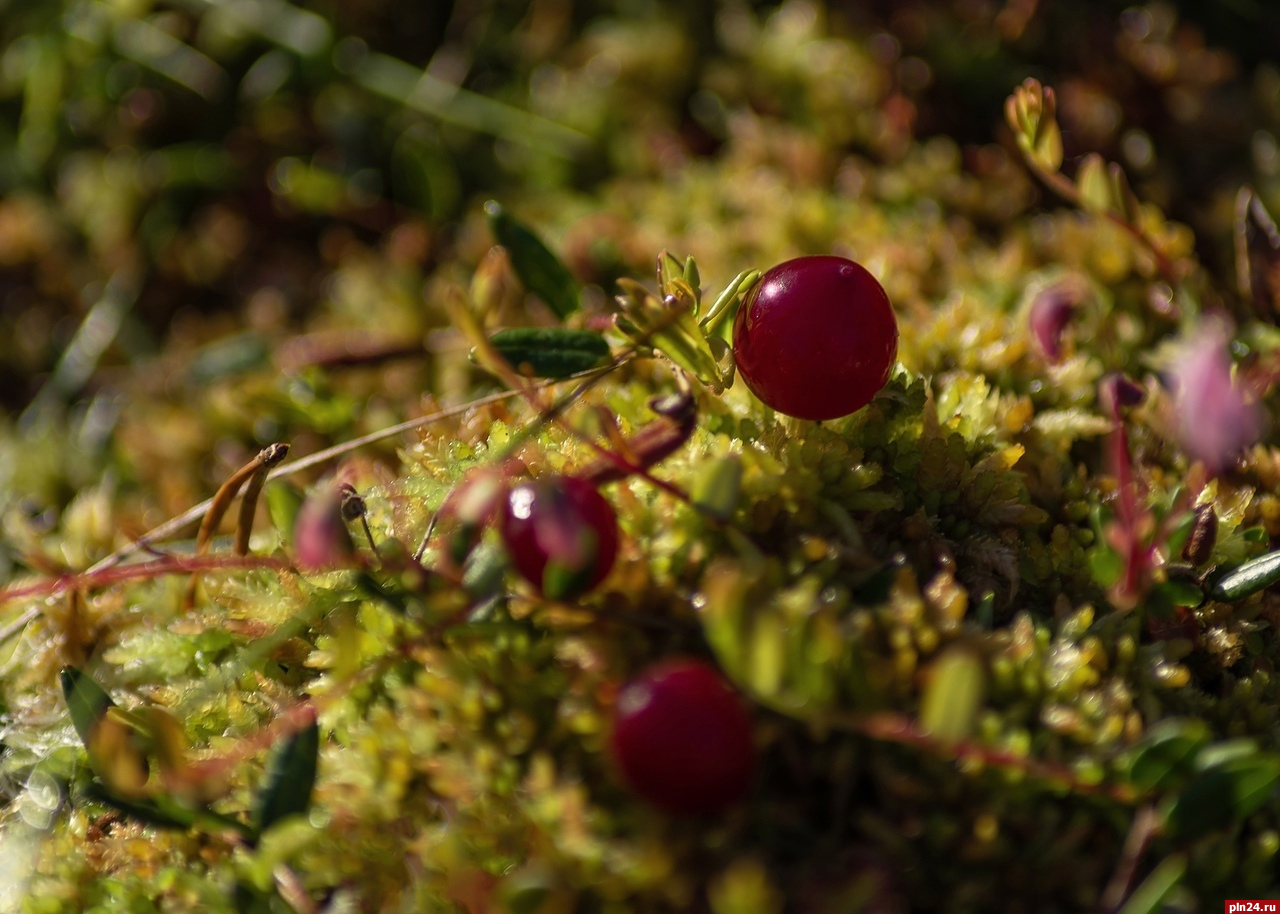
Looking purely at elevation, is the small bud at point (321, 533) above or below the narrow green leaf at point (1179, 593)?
below

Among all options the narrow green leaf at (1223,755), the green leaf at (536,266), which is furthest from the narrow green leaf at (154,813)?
the narrow green leaf at (1223,755)

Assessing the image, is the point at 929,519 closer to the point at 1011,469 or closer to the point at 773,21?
the point at 1011,469

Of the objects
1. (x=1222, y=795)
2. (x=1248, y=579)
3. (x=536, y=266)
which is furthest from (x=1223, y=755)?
(x=536, y=266)

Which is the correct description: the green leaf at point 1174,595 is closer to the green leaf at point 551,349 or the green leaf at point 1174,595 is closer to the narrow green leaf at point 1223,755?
→ the narrow green leaf at point 1223,755

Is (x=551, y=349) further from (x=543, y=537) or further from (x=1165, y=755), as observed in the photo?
(x=1165, y=755)

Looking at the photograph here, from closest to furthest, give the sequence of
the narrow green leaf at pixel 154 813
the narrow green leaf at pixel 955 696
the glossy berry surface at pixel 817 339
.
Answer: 1. the narrow green leaf at pixel 955 696
2. the narrow green leaf at pixel 154 813
3. the glossy berry surface at pixel 817 339
